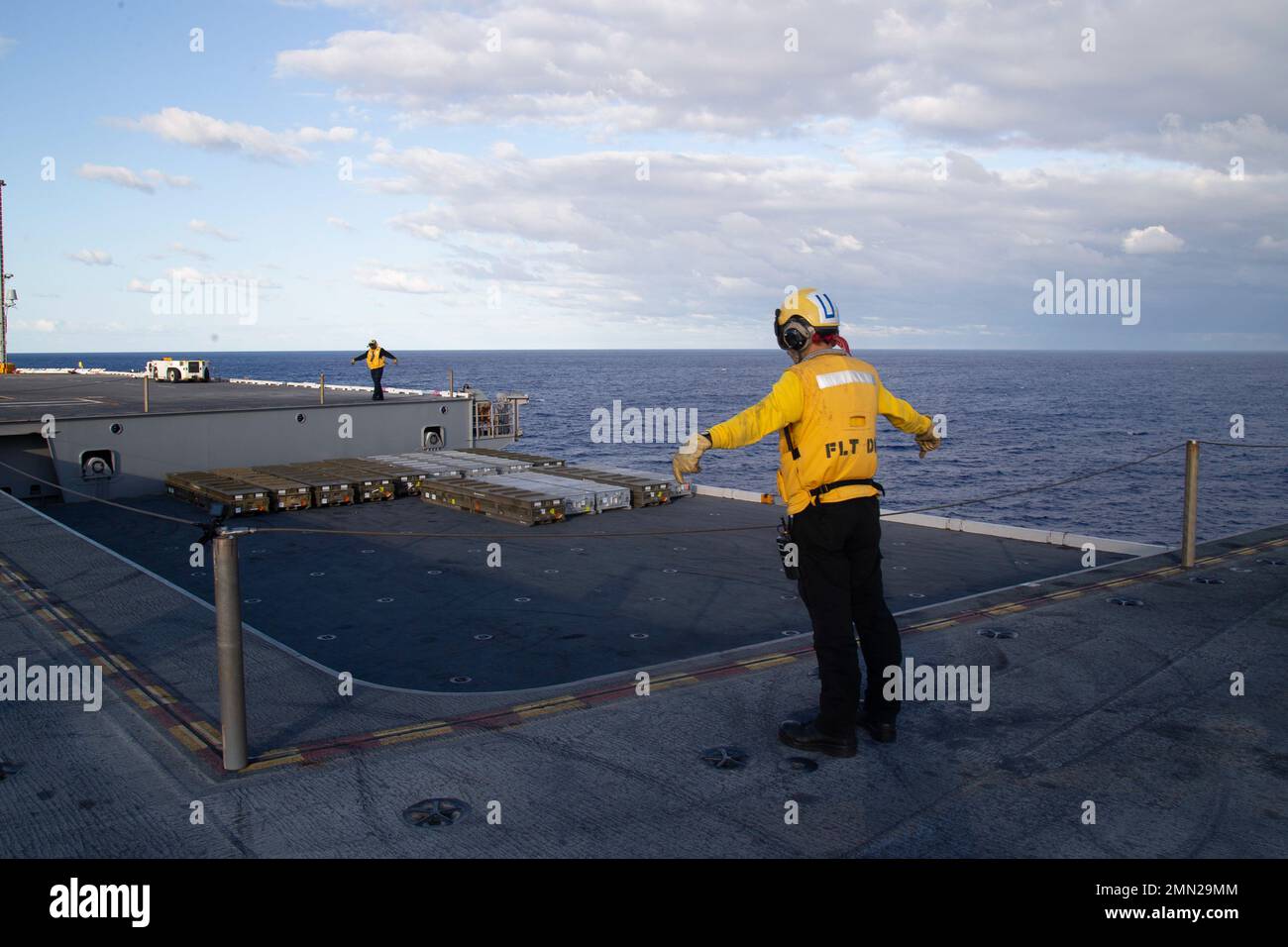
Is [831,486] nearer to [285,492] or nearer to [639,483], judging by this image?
[639,483]

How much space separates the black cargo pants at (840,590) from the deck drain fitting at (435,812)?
1.95 meters

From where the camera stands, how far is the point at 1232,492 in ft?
132

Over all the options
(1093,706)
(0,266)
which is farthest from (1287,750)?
(0,266)

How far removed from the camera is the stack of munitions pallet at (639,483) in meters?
19.4

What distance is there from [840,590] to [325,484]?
15.6 meters

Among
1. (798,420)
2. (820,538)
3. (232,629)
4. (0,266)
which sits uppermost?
(0,266)

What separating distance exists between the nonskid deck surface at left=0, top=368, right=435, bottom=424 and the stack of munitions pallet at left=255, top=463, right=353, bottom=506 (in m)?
4.63

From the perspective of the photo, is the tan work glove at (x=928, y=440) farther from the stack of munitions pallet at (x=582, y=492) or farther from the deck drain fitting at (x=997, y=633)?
the stack of munitions pallet at (x=582, y=492)

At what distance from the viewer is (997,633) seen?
7.36 metres

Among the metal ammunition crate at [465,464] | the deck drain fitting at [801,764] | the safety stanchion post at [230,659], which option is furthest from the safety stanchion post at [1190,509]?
the metal ammunition crate at [465,464]
